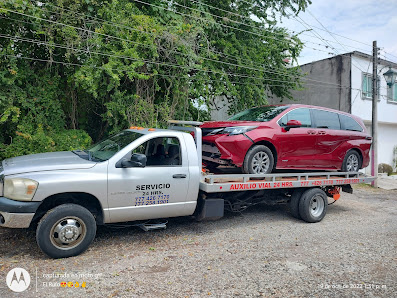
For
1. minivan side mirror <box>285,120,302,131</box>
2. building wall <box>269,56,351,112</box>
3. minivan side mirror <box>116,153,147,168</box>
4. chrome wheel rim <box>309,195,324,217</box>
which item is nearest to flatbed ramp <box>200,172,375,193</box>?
chrome wheel rim <box>309,195,324,217</box>

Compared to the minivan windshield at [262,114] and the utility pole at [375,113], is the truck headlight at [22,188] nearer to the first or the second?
the minivan windshield at [262,114]

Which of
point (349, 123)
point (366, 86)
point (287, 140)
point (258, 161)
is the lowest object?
point (258, 161)

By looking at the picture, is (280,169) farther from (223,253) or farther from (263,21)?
(263,21)

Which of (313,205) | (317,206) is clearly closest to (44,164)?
(313,205)

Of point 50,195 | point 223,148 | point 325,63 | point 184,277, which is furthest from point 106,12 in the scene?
point 325,63

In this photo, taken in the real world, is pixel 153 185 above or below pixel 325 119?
below

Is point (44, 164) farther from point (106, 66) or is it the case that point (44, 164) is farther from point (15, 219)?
point (106, 66)

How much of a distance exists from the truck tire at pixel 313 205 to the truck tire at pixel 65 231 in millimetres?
4333

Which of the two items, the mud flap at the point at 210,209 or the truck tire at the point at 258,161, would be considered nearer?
the mud flap at the point at 210,209

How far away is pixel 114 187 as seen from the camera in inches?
179

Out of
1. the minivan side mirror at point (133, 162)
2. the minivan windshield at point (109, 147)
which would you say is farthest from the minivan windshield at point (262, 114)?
the minivan side mirror at point (133, 162)

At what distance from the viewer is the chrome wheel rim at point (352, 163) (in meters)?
7.50

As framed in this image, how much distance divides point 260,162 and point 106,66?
198 inches

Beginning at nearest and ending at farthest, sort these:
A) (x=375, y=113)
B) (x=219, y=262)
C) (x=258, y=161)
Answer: (x=219, y=262) < (x=258, y=161) < (x=375, y=113)
